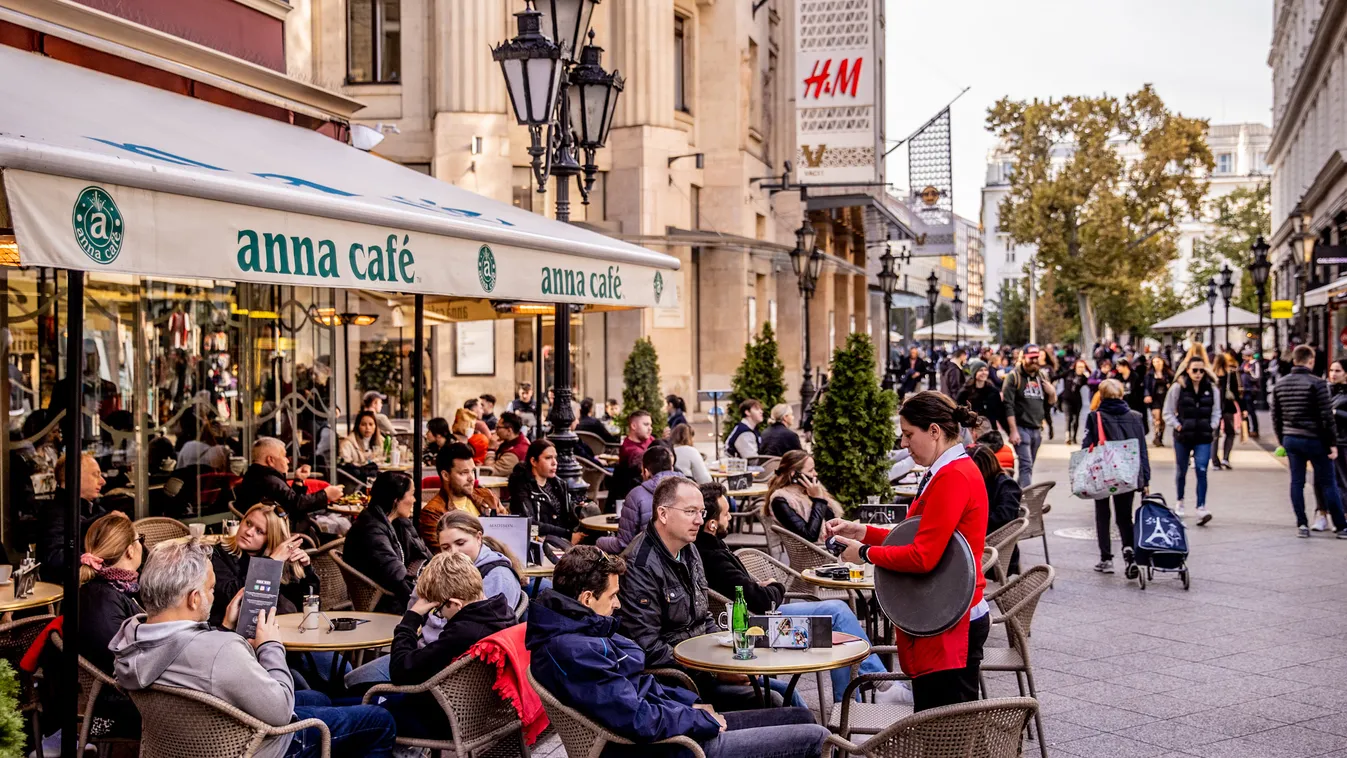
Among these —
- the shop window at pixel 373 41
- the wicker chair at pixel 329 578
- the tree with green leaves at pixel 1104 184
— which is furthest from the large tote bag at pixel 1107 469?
the tree with green leaves at pixel 1104 184

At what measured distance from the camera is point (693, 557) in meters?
6.43

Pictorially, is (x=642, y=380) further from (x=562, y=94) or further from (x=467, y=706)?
(x=467, y=706)

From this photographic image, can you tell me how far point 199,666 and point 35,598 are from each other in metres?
2.89

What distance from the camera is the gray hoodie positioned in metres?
4.74

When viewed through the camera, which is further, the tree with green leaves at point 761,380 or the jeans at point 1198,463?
the tree with green leaves at point 761,380

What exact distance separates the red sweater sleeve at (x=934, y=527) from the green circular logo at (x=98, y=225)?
121 inches

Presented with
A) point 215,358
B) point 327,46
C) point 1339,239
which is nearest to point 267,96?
point 215,358

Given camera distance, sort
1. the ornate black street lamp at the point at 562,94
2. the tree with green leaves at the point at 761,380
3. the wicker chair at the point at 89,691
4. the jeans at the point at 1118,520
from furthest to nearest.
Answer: the tree with green leaves at the point at 761,380 < the jeans at the point at 1118,520 < the ornate black street lamp at the point at 562,94 < the wicker chair at the point at 89,691

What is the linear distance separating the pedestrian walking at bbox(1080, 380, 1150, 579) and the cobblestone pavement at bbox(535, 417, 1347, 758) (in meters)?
0.28

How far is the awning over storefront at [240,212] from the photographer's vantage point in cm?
423

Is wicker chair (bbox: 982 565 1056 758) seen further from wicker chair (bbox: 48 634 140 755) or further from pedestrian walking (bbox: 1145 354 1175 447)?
pedestrian walking (bbox: 1145 354 1175 447)

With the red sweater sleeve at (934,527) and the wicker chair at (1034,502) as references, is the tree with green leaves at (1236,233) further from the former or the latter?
the red sweater sleeve at (934,527)

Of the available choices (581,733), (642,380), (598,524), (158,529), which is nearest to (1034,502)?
(598,524)

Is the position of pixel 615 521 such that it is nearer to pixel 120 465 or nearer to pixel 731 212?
pixel 120 465
